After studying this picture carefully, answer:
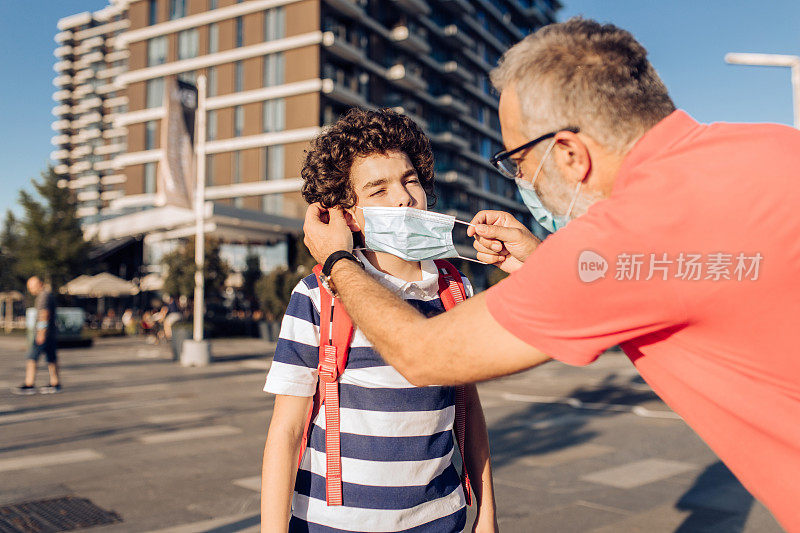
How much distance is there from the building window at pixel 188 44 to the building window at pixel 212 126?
4864 millimetres

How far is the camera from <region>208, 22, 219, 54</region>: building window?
4353cm

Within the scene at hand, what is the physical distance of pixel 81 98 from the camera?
8831cm

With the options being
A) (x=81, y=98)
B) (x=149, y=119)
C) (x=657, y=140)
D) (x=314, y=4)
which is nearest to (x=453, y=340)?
(x=657, y=140)

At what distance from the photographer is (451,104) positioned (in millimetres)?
51812

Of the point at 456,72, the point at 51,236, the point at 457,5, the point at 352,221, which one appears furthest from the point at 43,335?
the point at 457,5

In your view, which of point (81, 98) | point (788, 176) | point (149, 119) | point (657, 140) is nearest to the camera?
point (788, 176)

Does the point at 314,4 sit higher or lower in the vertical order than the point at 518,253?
higher

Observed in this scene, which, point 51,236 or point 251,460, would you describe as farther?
point 51,236

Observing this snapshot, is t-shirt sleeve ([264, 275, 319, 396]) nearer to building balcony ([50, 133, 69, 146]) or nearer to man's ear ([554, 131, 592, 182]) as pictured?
man's ear ([554, 131, 592, 182])

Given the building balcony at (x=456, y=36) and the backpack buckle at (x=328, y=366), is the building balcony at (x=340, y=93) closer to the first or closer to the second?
the building balcony at (x=456, y=36)

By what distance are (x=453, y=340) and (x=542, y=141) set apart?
52 cm

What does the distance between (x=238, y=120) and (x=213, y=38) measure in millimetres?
6530

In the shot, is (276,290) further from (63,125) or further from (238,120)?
(63,125)

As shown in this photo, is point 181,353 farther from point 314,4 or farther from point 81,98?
point 81,98
